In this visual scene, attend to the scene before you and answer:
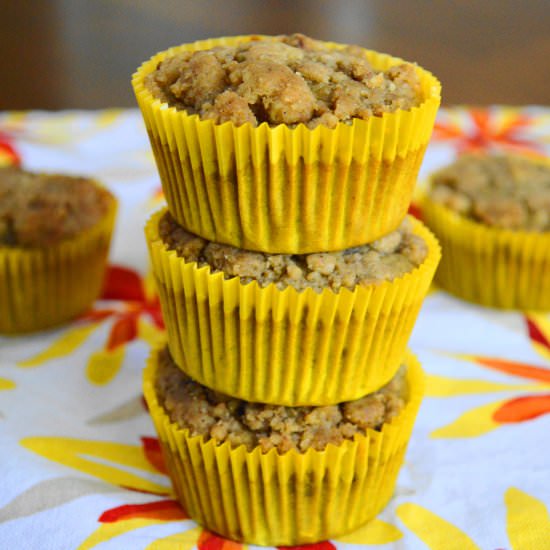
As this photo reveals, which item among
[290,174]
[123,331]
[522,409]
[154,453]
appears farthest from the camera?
[123,331]

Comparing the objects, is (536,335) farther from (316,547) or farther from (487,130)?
(487,130)

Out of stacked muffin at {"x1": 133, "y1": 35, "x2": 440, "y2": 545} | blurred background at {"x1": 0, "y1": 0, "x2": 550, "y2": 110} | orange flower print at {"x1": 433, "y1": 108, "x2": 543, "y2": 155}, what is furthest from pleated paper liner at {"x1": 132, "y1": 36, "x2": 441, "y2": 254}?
blurred background at {"x1": 0, "y1": 0, "x2": 550, "y2": 110}

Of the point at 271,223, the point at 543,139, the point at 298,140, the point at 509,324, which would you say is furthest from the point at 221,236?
the point at 543,139

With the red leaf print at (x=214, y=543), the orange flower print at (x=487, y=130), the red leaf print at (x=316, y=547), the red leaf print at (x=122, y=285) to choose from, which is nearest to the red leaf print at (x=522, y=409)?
the red leaf print at (x=316, y=547)

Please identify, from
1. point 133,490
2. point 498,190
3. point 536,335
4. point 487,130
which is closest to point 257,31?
point 487,130

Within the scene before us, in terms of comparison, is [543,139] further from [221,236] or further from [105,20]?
[105,20]

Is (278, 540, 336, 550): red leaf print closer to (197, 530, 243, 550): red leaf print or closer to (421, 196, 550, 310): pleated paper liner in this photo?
(197, 530, 243, 550): red leaf print
